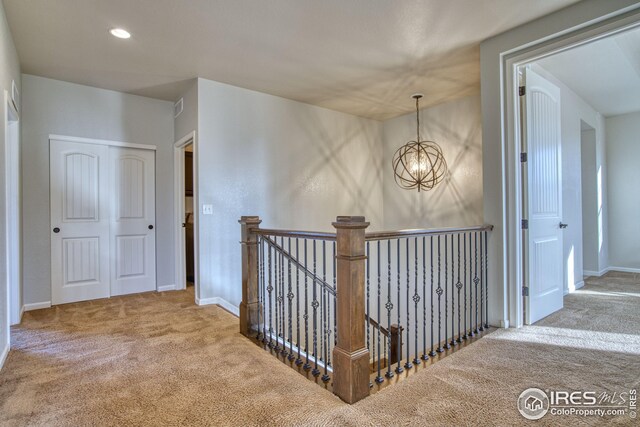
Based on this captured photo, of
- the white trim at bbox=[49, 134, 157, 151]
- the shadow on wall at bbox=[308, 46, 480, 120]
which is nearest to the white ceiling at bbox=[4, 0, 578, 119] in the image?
the shadow on wall at bbox=[308, 46, 480, 120]

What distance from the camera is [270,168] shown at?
434 centimetres

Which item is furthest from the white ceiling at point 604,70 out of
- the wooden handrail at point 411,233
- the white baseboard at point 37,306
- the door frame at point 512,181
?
the white baseboard at point 37,306

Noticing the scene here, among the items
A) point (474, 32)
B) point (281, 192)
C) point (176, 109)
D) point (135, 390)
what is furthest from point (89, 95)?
point (474, 32)

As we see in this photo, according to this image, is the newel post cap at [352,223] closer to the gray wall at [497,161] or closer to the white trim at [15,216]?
the gray wall at [497,161]

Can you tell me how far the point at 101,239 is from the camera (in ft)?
13.3

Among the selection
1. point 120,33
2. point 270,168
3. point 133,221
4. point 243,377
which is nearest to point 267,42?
point 120,33

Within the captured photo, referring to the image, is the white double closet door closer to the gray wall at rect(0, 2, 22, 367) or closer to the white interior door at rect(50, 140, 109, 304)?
the white interior door at rect(50, 140, 109, 304)

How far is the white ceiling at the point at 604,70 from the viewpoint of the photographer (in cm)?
315

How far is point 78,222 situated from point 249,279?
2524 millimetres

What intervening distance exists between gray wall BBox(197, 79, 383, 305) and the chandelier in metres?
0.55

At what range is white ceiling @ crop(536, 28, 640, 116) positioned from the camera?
3154mm

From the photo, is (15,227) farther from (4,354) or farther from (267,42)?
(267,42)

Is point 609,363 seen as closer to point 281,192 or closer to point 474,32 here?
point 474,32

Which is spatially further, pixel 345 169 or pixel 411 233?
pixel 345 169
